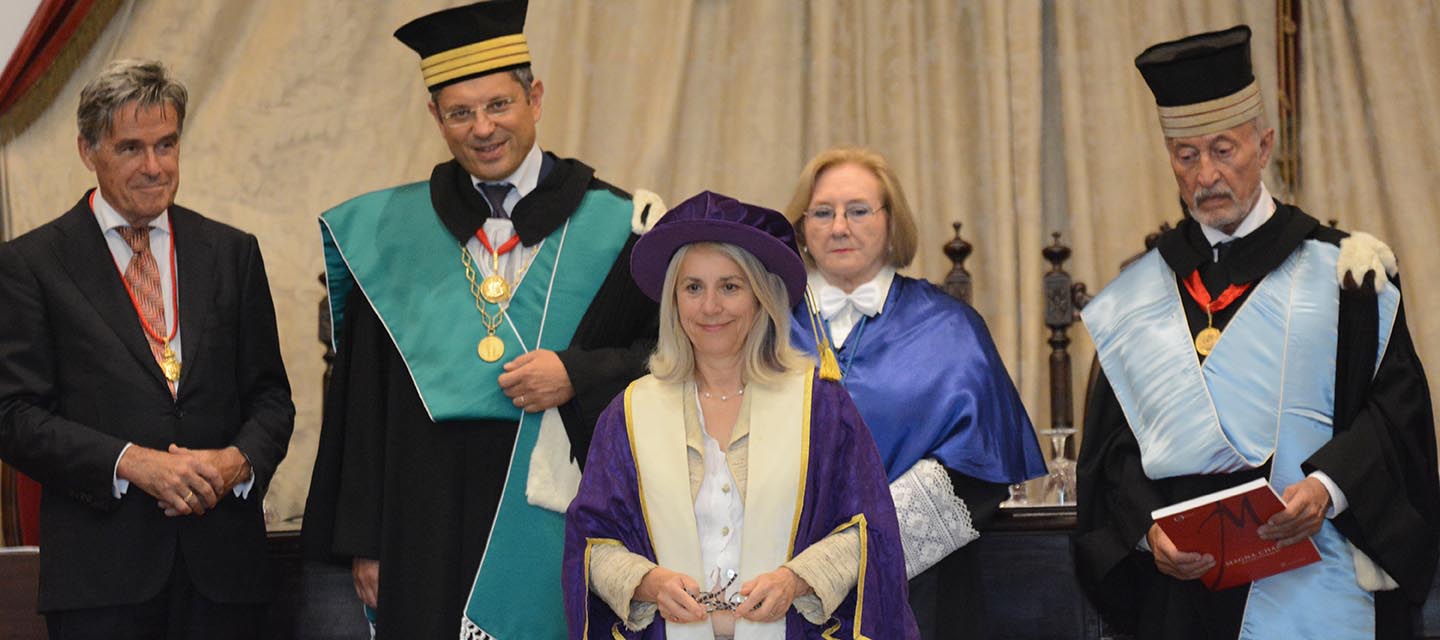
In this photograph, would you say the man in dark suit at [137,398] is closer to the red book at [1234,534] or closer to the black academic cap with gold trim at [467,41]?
the black academic cap with gold trim at [467,41]

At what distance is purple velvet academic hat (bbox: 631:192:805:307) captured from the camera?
296cm

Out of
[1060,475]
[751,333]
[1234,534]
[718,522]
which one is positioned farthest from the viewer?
[1060,475]

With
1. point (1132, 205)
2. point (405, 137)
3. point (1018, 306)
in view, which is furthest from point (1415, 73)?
point (405, 137)

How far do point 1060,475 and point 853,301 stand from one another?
1.24 m

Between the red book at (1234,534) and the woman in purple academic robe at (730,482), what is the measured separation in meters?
0.64

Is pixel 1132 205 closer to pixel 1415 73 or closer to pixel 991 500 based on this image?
pixel 1415 73

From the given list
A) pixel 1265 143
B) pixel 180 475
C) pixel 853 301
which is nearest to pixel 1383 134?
pixel 1265 143

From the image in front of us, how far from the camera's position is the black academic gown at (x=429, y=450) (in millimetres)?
3404

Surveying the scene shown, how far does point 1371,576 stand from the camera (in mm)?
3227

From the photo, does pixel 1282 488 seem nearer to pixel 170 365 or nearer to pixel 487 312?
pixel 487 312


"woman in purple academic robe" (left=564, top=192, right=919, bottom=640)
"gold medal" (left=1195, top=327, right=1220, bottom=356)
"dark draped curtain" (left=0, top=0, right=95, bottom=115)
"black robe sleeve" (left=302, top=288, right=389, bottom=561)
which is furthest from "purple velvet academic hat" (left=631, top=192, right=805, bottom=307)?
"dark draped curtain" (left=0, top=0, right=95, bottom=115)

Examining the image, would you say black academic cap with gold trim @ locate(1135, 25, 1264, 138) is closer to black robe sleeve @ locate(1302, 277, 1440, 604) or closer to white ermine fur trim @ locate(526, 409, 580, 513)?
black robe sleeve @ locate(1302, 277, 1440, 604)

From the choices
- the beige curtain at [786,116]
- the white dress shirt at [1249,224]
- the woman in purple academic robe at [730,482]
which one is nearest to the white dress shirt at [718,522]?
the woman in purple academic robe at [730,482]

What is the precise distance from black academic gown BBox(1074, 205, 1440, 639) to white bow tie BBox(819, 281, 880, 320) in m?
0.53
